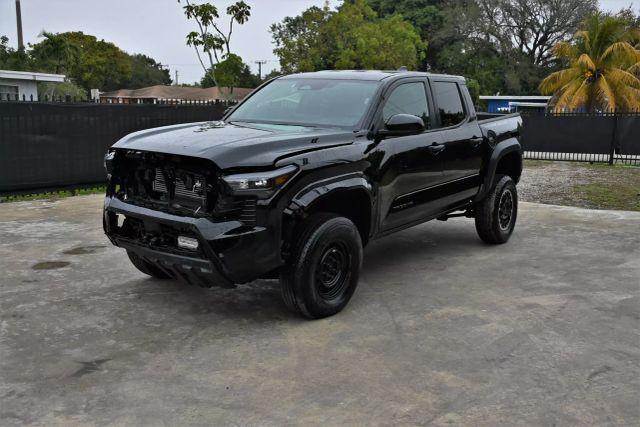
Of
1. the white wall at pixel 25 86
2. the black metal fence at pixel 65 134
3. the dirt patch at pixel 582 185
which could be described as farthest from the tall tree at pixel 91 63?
the dirt patch at pixel 582 185

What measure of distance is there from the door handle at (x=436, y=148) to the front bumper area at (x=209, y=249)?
217cm

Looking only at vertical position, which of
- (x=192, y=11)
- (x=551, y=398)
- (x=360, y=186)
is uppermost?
(x=192, y=11)

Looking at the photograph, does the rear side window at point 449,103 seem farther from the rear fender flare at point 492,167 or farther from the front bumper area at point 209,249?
the front bumper area at point 209,249

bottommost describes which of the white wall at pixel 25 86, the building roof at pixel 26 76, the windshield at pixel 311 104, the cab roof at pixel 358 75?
the windshield at pixel 311 104

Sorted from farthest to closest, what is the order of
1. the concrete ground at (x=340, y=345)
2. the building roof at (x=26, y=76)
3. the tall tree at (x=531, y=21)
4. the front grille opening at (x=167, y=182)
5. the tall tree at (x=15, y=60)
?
1. the tall tree at (x=531, y=21)
2. the tall tree at (x=15, y=60)
3. the building roof at (x=26, y=76)
4. the front grille opening at (x=167, y=182)
5. the concrete ground at (x=340, y=345)

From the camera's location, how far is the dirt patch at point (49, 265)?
20.9ft

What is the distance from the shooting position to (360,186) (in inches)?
200

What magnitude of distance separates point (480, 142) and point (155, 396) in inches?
176

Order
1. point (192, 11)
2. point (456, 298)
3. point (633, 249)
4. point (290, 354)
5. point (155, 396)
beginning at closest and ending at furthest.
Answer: point (155, 396)
point (290, 354)
point (456, 298)
point (633, 249)
point (192, 11)

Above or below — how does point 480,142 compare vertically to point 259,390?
above

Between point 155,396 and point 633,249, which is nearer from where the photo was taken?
point 155,396

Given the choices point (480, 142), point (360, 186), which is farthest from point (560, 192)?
point (360, 186)

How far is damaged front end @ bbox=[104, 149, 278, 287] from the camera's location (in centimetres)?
434

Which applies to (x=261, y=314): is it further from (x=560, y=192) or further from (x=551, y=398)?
(x=560, y=192)
